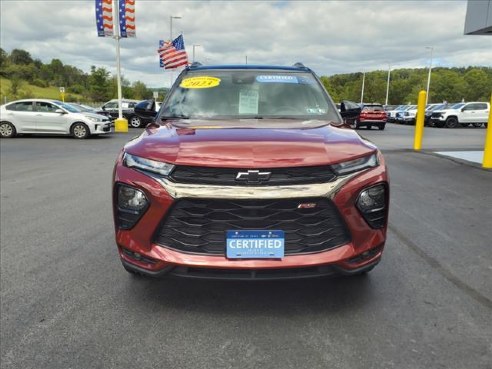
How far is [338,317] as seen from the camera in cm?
308

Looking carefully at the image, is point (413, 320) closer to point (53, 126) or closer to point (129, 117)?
point (53, 126)

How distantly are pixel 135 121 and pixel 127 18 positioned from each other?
298 inches

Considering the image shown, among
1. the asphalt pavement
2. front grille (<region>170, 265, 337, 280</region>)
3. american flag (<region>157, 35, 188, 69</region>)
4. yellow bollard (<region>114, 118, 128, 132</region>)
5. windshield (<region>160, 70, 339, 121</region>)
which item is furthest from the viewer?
american flag (<region>157, 35, 188, 69</region>)

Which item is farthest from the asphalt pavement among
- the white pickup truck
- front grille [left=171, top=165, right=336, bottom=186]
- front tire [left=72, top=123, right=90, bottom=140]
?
the white pickup truck

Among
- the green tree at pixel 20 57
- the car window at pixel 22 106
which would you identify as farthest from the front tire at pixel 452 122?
the green tree at pixel 20 57

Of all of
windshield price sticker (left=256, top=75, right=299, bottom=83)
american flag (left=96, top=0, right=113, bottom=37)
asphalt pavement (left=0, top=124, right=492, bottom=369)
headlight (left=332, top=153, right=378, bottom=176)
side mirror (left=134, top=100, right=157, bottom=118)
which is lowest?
A: asphalt pavement (left=0, top=124, right=492, bottom=369)

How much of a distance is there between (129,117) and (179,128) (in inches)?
968

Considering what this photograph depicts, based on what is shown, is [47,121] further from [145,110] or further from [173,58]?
[145,110]

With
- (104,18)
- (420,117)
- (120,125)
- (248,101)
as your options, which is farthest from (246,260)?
(120,125)

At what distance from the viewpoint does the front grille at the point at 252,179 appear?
8.84ft

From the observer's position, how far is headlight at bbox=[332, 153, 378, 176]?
2795 millimetres

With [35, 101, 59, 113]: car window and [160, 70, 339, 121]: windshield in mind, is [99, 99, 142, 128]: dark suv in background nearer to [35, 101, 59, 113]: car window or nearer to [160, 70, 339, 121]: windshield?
[35, 101, 59, 113]: car window

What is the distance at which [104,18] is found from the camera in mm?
19828

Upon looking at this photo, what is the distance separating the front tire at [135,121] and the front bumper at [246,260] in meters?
24.9
